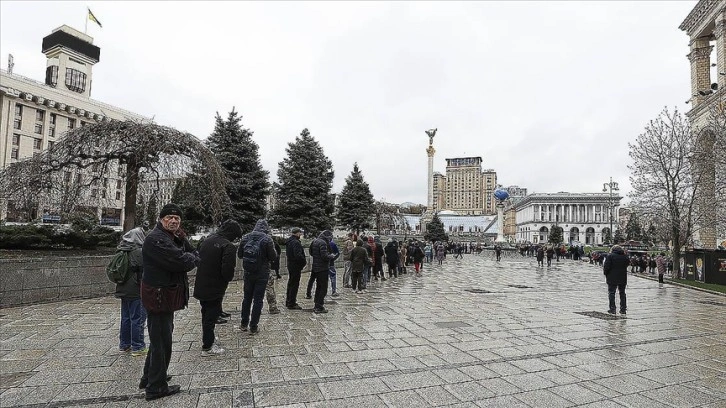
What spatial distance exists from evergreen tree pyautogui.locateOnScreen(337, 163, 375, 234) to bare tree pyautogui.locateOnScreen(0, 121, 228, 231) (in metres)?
30.6

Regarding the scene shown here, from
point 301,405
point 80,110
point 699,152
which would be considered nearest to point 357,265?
point 301,405

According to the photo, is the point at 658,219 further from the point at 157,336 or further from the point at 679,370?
the point at 157,336

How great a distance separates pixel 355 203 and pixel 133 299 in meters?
39.4

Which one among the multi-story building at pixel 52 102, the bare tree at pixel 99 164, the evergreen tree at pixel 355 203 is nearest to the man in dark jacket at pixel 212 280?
the bare tree at pixel 99 164

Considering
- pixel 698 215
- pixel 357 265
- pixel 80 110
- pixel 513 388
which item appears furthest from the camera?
pixel 80 110

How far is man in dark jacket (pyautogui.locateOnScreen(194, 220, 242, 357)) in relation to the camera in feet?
18.8

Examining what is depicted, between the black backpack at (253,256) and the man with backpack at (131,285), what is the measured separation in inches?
67.5

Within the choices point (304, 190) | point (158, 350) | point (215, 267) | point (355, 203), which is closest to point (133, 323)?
point (215, 267)

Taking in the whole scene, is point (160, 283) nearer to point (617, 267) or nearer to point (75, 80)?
point (617, 267)

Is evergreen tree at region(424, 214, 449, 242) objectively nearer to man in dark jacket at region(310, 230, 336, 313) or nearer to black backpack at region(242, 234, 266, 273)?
man in dark jacket at region(310, 230, 336, 313)

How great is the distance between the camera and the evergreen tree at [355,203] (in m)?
45.0

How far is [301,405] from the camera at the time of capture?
3.98 m

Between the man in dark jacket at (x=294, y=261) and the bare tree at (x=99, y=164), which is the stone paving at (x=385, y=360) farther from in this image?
the bare tree at (x=99, y=164)

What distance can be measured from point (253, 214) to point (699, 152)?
22.4m
